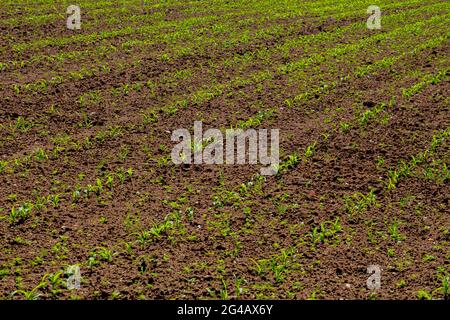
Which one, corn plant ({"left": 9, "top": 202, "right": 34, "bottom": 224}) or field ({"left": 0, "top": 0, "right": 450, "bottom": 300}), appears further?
corn plant ({"left": 9, "top": 202, "right": 34, "bottom": 224})

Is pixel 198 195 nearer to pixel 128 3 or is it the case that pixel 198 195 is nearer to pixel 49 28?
pixel 49 28

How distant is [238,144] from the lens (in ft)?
25.9

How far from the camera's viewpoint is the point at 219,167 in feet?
24.0

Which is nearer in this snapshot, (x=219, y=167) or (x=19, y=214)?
(x=19, y=214)

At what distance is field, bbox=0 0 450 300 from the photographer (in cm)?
538

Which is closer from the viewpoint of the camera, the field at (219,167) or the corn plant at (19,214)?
the field at (219,167)

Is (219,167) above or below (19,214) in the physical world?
above

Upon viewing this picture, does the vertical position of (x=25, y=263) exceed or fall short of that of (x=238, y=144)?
it falls short

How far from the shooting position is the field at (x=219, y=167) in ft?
17.7

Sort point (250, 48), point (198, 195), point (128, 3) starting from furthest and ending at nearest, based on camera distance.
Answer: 1. point (128, 3)
2. point (250, 48)
3. point (198, 195)

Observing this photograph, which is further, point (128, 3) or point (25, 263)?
point (128, 3)
